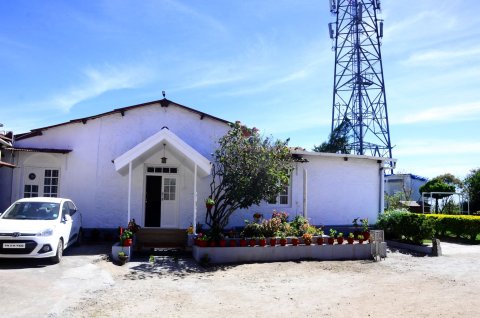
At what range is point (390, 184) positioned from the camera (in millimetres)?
36844

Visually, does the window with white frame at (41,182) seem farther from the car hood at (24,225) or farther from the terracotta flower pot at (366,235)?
the terracotta flower pot at (366,235)

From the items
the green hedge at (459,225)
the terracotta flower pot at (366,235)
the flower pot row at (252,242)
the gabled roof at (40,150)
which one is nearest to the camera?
the flower pot row at (252,242)

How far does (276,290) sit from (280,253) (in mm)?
3385

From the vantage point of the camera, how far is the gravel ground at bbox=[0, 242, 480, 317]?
22.5 ft

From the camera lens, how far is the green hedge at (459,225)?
1681 cm

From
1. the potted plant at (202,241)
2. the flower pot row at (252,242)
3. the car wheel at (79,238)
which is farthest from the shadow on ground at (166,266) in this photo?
the car wheel at (79,238)

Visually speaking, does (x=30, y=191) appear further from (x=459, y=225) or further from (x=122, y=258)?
(x=459, y=225)

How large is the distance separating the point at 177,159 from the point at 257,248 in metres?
4.77

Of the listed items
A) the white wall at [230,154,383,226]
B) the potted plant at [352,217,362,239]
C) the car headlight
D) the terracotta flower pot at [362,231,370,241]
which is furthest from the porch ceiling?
the potted plant at [352,217,362,239]

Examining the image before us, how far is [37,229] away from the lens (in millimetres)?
9594

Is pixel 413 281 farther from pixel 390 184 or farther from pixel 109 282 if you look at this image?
pixel 390 184

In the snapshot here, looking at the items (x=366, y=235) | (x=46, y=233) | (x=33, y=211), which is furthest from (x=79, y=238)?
(x=366, y=235)

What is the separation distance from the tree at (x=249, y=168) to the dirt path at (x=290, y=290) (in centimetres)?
217

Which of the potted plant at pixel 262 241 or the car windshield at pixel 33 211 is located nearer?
the car windshield at pixel 33 211
